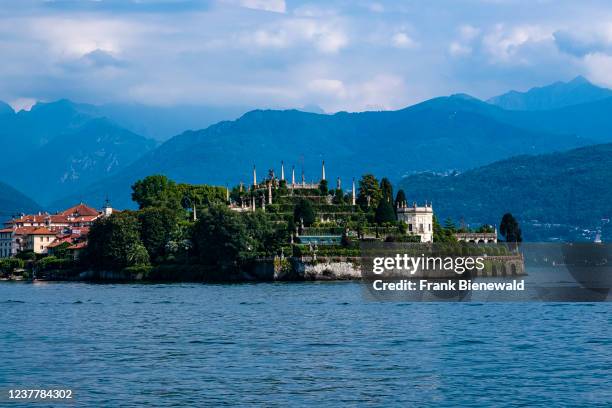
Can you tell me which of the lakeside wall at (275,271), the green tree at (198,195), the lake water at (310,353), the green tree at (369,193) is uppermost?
the green tree at (198,195)

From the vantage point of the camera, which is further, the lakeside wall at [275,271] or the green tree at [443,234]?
the green tree at [443,234]

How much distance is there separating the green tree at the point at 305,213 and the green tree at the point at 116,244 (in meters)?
18.6

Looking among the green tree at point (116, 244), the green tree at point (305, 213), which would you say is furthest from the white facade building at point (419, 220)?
the green tree at point (116, 244)

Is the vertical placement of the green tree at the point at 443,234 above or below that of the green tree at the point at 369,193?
below

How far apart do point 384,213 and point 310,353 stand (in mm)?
96067

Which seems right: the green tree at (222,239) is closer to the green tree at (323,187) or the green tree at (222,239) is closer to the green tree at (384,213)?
the green tree at (384,213)

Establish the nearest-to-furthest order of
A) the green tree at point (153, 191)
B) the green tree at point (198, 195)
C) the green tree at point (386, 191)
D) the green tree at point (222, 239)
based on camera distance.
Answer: the green tree at point (222, 239) < the green tree at point (386, 191) < the green tree at point (153, 191) < the green tree at point (198, 195)

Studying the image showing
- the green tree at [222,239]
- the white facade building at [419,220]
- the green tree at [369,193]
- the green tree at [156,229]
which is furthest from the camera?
the green tree at [369,193]

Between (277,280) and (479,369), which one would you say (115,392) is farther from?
(277,280)

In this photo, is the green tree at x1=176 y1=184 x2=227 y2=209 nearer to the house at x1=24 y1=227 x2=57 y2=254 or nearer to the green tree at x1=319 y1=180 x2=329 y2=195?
the house at x1=24 y1=227 x2=57 y2=254

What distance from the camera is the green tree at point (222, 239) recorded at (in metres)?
132

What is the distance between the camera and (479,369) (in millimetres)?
46656

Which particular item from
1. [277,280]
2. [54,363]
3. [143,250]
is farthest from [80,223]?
[54,363]

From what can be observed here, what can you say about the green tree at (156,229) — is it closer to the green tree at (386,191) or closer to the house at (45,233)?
the house at (45,233)
